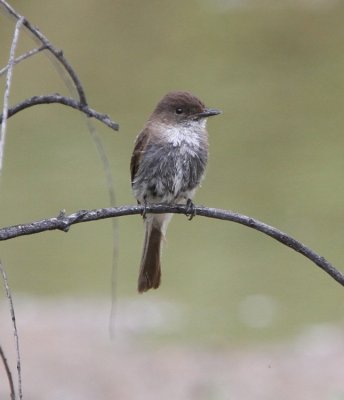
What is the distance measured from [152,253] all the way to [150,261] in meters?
0.09

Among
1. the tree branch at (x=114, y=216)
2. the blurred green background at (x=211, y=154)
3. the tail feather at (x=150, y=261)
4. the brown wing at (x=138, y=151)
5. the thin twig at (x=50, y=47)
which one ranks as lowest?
the blurred green background at (x=211, y=154)

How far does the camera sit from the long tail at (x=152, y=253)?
195 inches

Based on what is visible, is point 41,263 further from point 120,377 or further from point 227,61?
point 227,61

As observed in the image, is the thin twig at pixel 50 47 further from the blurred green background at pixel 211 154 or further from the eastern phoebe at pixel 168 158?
the blurred green background at pixel 211 154

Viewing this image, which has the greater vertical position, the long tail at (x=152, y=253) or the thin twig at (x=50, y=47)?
the thin twig at (x=50, y=47)

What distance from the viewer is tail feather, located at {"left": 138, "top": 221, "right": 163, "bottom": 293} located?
4.96 m

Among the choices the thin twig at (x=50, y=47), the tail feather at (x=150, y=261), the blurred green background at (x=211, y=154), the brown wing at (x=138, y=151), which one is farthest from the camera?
the blurred green background at (x=211, y=154)

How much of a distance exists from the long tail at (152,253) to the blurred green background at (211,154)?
11.5ft

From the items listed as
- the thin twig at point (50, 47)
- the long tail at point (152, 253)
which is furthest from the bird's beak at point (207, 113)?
the thin twig at point (50, 47)

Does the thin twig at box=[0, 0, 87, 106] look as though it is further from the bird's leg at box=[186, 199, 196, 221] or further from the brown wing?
the brown wing

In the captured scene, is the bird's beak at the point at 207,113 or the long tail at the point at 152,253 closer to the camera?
the long tail at the point at 152,253

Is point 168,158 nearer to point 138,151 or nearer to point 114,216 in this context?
point 138,151

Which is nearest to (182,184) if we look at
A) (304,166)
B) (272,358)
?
(272,358)

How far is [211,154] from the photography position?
1211 cm
